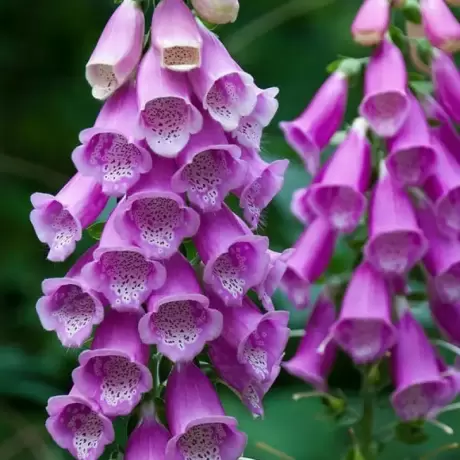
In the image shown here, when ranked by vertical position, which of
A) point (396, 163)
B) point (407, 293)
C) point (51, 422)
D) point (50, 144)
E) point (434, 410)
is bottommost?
point (50, 144)

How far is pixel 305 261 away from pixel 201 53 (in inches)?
Answer: 25.3

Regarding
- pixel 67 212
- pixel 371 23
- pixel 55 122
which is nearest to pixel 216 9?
pixel 67 212

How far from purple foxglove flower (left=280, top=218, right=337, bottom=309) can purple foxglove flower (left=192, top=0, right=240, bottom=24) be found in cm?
62

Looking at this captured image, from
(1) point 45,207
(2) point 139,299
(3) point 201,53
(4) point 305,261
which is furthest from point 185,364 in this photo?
(4) point 305,261

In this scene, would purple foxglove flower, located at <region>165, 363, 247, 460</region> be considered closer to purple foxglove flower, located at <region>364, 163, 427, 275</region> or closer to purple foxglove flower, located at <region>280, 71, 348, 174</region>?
purple foxglove flower, located at <region>364, 163, 427, 275</region>

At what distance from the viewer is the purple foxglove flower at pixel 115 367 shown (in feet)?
4.44

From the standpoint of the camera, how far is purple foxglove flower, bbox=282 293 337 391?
76.8 inches

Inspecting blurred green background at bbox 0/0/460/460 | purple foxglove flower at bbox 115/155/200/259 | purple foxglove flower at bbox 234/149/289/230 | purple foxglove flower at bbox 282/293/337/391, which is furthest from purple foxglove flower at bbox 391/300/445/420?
purple foxglove flower at bbox 115/155/200/259

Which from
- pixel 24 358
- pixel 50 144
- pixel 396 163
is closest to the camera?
pixel 396 163

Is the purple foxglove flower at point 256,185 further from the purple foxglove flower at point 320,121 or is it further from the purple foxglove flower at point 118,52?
the purple foxglove flower at point 320,121

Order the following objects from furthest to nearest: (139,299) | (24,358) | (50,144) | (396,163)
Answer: (50,144), (24,358), (396,163), (139,299)

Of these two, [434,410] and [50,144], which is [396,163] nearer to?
[434,410]

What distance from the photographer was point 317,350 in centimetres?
194

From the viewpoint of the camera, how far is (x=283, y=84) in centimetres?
337
